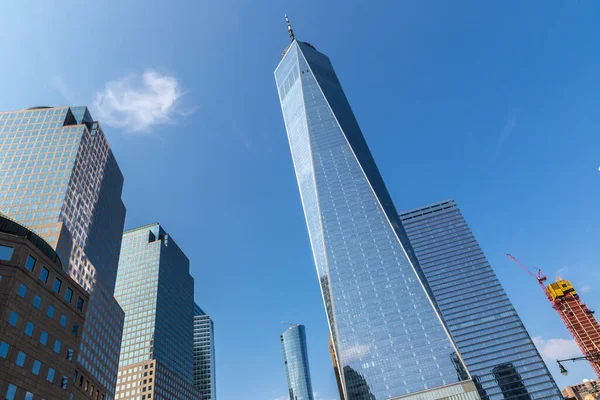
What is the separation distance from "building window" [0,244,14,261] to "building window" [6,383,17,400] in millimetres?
12566

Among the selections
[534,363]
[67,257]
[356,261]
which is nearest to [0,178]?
[67,257]

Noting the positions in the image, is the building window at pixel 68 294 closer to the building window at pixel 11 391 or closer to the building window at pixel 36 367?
the building window at pixel 36 367

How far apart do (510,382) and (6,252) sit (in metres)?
209

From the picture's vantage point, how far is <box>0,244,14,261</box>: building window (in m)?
43.3

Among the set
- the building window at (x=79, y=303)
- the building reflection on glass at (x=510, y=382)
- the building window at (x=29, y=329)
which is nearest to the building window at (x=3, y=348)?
the building window at (x=29, y=329)

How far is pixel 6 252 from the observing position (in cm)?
4372

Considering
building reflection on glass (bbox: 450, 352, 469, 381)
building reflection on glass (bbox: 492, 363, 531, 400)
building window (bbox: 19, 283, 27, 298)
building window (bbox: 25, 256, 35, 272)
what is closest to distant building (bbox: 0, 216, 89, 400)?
building window (bbox: 25, 256, 35, 272)

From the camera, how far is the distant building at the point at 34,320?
133ft

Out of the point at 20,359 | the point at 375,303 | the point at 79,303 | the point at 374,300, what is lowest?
the point at 20,359

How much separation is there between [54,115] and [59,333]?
104329 millimetres

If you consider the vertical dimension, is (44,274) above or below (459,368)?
below

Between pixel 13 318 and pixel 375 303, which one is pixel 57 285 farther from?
pixel 375 303

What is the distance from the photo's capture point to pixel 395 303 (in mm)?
167625

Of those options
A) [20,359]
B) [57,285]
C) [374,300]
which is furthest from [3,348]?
[374,300]
